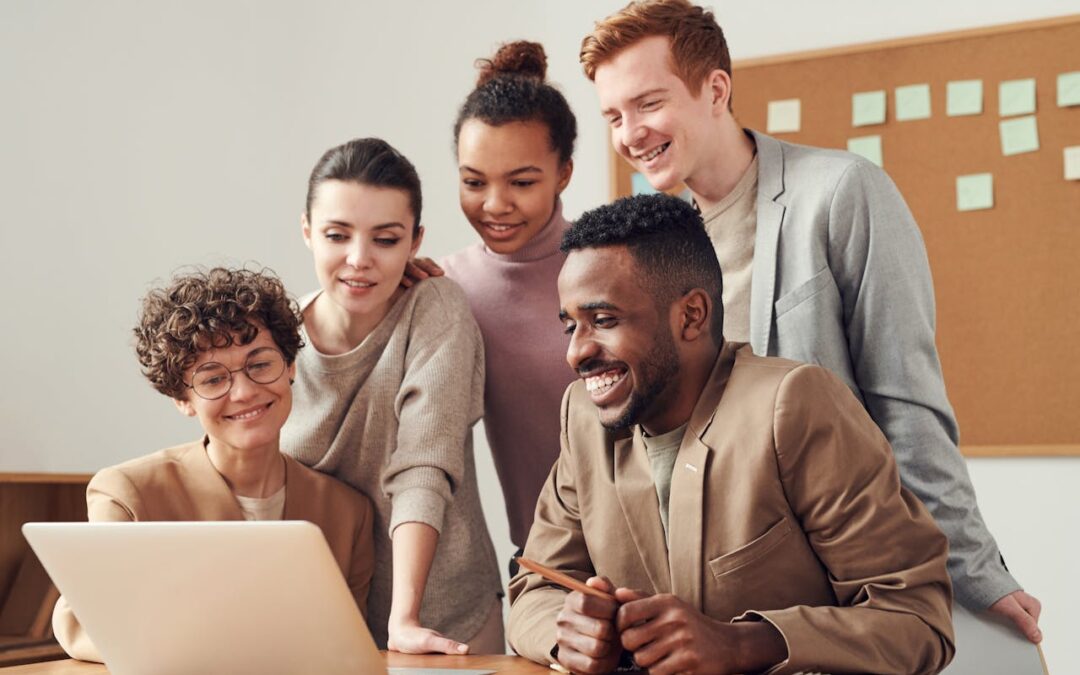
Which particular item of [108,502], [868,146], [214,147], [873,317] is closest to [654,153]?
[873,317]

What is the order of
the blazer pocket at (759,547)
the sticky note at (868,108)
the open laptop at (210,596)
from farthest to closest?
the sticky note at (868,108) → the blazer pocket at (759,547) → the open laptop at (210,596)

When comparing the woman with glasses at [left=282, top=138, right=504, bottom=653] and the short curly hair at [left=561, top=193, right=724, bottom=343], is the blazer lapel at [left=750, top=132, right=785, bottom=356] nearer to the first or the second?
the short curly hair at [left=561, top=193, right=724, bottom=343]

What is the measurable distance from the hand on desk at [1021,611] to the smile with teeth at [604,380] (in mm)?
700

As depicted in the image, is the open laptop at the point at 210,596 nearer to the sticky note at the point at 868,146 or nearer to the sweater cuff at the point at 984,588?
the sweater cuff at the point at 984,588

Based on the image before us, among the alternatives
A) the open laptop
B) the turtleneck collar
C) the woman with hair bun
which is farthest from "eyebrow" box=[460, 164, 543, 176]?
the open laptop

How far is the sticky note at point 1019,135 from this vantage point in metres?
3.24

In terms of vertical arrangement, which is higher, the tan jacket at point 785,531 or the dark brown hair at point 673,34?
the dark brown hair at point 673,34

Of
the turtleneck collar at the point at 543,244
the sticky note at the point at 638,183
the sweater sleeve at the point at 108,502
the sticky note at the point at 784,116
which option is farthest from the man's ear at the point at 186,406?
the sticky note at the point at 784,116

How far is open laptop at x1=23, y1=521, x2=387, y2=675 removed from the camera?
1.21 metres

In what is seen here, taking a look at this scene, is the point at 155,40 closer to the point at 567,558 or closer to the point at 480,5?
the point at 480,5

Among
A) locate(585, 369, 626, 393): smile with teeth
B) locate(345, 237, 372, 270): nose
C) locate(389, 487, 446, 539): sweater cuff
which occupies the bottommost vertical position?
locate(389, 487, 446, 539): sweater cuff

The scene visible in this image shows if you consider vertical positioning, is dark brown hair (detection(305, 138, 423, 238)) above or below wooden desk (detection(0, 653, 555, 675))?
above

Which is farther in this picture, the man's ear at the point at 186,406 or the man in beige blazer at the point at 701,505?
the man's ear at the point at 186,406

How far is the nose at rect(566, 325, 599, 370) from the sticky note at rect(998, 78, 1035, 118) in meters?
2.25
